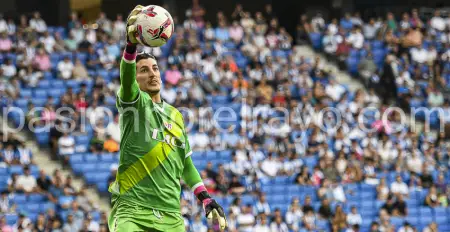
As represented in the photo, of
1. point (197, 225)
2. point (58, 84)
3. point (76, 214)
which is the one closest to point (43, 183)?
point (76, 214)

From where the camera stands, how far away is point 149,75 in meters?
6.98

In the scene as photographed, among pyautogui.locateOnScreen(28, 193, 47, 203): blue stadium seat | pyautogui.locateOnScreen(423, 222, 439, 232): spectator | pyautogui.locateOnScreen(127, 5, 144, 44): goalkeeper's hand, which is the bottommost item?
pyautogui.locateOnScreen(423, 222, 439, 232): spectator

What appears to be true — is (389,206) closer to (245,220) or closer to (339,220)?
(339,220)

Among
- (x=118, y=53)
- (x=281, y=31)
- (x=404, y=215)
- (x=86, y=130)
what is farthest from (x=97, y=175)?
(x=281, y=31)

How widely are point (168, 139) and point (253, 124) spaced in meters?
13.7

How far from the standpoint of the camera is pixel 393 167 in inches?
821

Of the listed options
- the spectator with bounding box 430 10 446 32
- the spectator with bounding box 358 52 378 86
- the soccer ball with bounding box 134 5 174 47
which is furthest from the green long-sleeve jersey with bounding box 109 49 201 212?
the spectator with bounding box 430 10 446 32

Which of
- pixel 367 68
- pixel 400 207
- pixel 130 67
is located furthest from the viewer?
pixel 367 68

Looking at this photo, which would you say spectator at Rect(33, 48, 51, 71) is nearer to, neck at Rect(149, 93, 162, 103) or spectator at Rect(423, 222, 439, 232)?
spectator at Rect(423, 222, 439, 232)

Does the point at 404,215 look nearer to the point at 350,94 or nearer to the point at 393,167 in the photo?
the point at 393,167

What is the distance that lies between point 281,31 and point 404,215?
720cm

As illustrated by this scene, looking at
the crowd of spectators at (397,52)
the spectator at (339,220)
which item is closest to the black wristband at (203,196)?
the spectator at (339,220)

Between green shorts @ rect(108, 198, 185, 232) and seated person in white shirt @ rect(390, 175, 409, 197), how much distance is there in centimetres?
1356

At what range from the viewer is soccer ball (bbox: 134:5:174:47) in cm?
615
